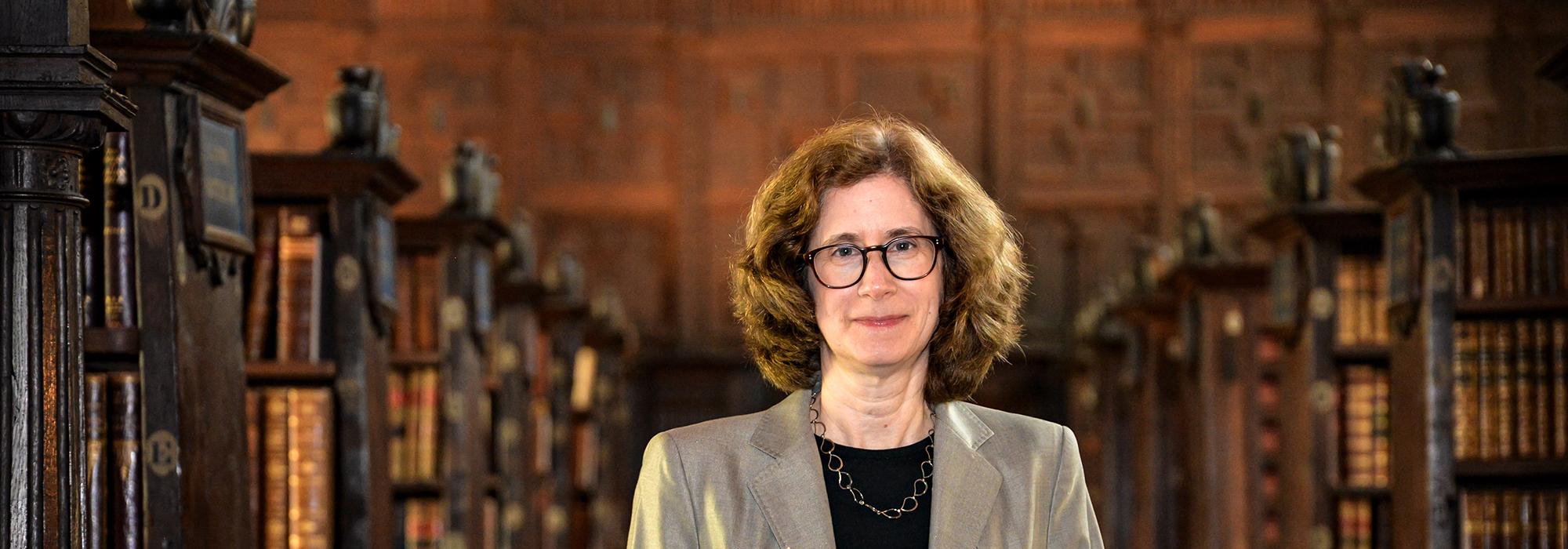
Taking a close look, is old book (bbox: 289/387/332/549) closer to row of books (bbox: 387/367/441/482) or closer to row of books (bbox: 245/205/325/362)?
row of books (bbox: 245/205/325/362)

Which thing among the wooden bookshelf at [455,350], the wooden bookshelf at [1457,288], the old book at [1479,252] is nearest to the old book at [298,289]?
the wooden bookshelf at [455,350]

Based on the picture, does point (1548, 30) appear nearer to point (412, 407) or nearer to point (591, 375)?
point (591, 375)

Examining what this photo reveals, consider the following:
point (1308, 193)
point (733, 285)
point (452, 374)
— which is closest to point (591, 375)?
point (452, 374)

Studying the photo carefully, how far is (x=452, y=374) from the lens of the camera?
23.5 feet

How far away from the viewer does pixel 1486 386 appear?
5.76 meters

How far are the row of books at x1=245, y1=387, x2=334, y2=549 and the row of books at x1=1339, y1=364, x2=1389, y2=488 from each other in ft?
12.5

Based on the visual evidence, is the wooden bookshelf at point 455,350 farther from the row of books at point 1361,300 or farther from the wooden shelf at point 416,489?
the row of books at point 1361,300

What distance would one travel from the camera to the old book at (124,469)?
3949 millimetres

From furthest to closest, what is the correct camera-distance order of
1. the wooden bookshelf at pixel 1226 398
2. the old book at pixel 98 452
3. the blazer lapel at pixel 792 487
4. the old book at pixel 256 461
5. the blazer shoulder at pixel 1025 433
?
the wooden bookshelf at pixel 1226 398
the old book at pixel 256 461
the old book at pixel 98 452
the blazer shoulder at pixel 1025 433
the blazer lapel at pixel 792 487

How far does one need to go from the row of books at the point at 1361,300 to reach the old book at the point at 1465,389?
4.31 feet

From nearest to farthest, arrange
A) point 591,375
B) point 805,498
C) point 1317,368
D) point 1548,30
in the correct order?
point 805,498 < point 1317,368 < point 591,375 < point 1548,30

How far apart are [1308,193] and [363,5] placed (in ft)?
34.1

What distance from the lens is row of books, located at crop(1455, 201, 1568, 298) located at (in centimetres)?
571

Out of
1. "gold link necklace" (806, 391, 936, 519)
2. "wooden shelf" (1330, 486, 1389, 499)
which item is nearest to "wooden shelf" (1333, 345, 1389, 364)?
"wooden shelf" (1330, 486, 1389, 499)
